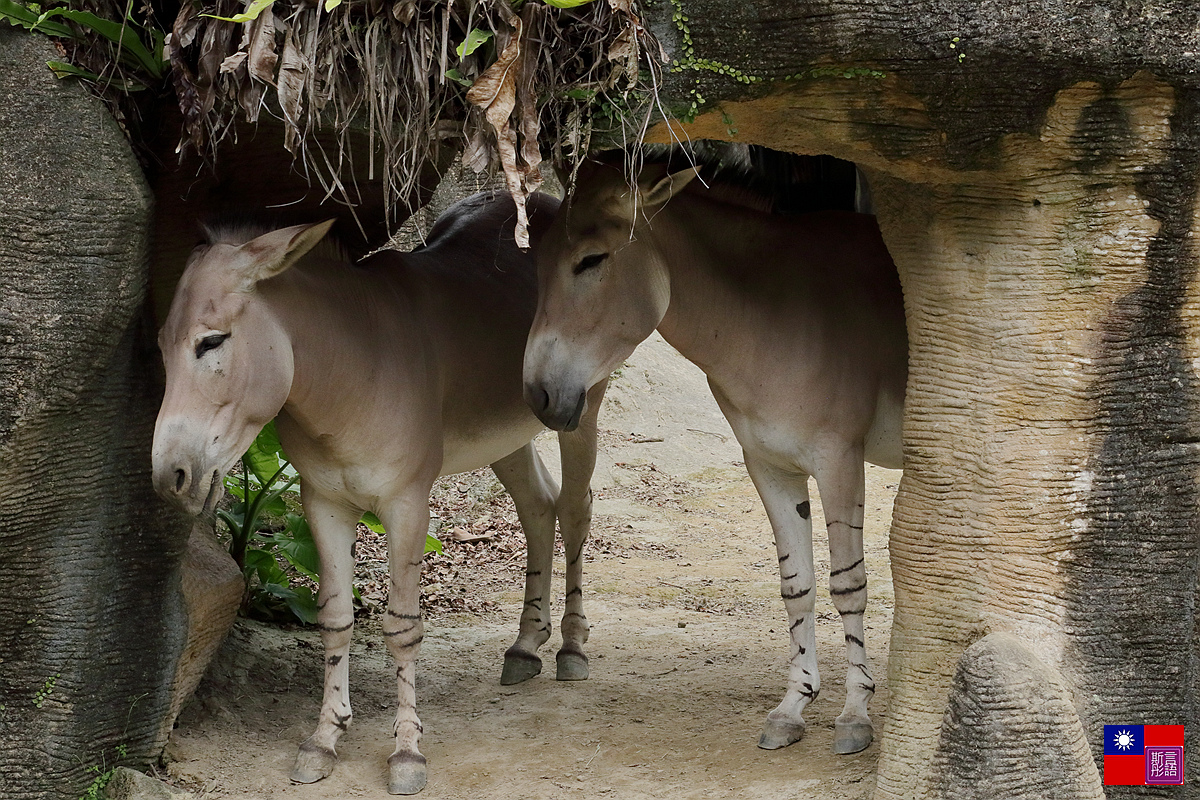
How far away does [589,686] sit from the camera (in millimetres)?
5617

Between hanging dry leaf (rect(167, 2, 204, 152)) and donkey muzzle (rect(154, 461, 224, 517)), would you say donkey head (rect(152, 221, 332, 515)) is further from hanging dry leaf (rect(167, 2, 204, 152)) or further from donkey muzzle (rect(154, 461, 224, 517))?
hanging dry leaf (rect(167, 2, 204, 152))

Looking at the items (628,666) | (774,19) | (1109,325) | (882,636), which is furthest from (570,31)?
(882,636)

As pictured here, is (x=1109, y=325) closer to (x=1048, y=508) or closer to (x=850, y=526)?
(x=1048, y=508)

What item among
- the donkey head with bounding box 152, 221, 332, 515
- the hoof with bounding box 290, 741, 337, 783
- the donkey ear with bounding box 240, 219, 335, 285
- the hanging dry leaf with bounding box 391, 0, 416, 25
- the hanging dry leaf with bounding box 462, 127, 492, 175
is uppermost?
the hanging dry leaf with bounding box 391, 0, 416, 25

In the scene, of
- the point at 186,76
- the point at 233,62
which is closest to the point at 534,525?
the point at 186,76

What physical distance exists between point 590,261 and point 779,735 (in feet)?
6.67

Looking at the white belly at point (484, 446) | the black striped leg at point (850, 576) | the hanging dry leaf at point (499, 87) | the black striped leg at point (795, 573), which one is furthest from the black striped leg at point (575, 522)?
the hanging dry leaf at point (499, 87)

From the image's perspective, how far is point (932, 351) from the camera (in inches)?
156

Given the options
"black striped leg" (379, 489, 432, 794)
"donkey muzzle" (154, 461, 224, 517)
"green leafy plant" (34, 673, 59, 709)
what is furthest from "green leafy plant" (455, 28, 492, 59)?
"green leafy plant" (34, 673, 59, 709)

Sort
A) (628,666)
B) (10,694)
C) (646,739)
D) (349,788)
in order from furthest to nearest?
(628,666) < (646,739) < (349,788) < (10,694)

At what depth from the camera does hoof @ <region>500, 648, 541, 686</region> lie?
224 inches

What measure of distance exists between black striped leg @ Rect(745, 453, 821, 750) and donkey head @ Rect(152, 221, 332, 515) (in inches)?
77.7

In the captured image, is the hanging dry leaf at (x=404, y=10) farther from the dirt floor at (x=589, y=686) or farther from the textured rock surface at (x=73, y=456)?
the dirt floor at (x=589, y=686)

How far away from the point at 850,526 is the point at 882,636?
205cm
